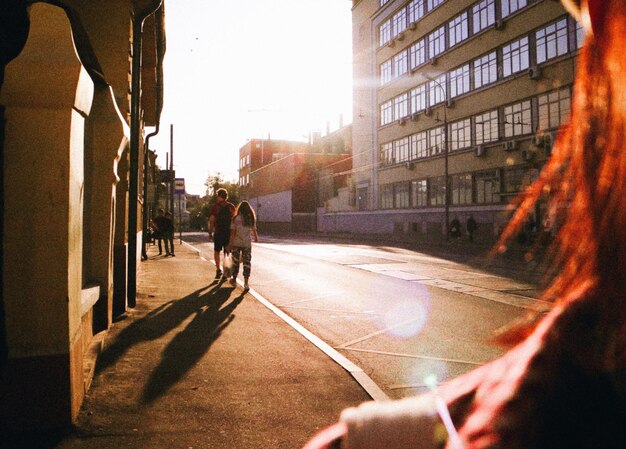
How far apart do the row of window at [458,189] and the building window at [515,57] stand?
6.14 metres

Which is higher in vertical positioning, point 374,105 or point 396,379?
point 374,105

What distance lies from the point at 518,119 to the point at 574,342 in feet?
113

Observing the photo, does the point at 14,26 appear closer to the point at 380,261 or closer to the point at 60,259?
the point at 60,259

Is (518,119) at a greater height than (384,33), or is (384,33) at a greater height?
(384,33)

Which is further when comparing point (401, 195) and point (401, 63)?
point (401, 63)

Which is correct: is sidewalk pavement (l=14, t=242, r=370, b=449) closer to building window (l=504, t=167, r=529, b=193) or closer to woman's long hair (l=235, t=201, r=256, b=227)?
woman's long hair (l=235, t=201, r=256, b=227)

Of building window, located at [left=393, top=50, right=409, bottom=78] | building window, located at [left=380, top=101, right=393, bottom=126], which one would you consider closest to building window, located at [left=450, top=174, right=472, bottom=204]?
building window, located at [left=380, top=101, right=393, bottom=126]

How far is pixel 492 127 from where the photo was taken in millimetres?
34531

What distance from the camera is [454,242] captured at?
32.7m

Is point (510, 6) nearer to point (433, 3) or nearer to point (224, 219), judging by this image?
point (433, 3)

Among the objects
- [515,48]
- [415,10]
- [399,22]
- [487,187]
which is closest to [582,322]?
[487,187]

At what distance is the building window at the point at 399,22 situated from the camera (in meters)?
46.2

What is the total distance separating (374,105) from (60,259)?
50.1m

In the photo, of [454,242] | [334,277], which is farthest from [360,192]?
[334,277]
